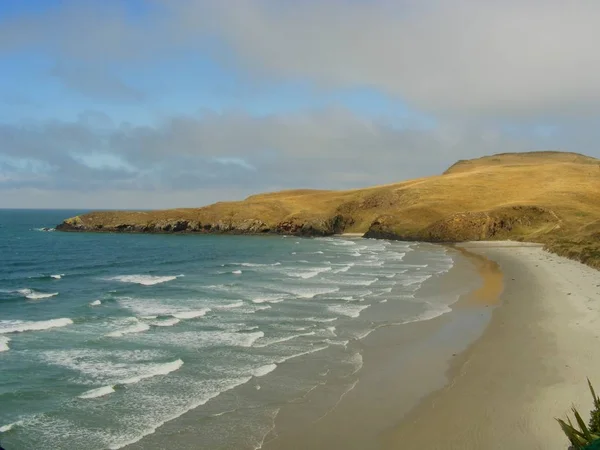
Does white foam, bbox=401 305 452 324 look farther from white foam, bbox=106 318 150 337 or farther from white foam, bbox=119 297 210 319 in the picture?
white foam, bbox=106 318 150 337

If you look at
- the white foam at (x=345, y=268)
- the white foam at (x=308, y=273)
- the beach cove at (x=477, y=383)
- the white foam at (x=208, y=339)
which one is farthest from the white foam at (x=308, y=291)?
the white foam at (x=208, y=339)

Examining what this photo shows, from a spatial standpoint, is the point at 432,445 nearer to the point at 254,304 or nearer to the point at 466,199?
the point at 254,304

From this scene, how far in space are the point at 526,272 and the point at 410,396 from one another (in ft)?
102

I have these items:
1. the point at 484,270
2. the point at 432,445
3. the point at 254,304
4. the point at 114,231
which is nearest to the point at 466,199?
the point at 484,270

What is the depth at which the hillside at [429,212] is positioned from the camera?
86625 millimetres

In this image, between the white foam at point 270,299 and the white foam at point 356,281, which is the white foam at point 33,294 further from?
the white foam at point 356,281

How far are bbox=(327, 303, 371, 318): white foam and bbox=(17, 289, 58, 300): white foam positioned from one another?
18.9 meters

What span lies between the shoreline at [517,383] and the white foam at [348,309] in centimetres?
705

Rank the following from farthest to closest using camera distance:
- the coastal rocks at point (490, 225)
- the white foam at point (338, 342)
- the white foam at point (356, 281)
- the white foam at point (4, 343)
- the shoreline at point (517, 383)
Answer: the coastal rocks at point (490, 225) → the white foam at point (356, 281) → the white foam at point (338, 342) → the white foam at point (4, 343) → the shoreline at point (517, 383)

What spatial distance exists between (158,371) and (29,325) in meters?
11.0

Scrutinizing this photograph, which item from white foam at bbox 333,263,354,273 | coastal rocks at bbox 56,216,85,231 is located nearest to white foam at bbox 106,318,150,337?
white foam at bbox 333,263,354,273

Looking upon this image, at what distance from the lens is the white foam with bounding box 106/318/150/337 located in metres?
23.8

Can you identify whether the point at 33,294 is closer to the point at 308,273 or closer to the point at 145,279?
the point at 145,279

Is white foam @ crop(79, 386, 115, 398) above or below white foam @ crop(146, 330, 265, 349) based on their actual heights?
below
